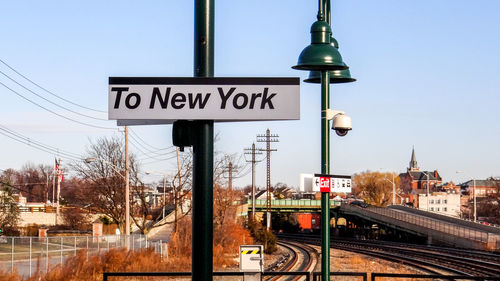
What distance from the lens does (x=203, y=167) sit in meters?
5.77

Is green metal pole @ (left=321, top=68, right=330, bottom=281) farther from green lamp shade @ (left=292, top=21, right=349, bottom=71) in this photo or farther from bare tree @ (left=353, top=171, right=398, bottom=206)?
bare tree @ (left=353, top=171, right=398, bottom=206)

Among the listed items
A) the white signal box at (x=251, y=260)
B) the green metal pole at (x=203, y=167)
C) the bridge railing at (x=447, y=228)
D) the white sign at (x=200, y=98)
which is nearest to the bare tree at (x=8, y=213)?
the bridge railing at (x=447, y=228)

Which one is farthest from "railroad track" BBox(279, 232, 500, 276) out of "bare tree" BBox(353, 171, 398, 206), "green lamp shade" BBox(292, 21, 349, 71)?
"bare tree" BBox(353, 171, 398, 206)

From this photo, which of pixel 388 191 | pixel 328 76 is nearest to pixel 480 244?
pixel 328 76

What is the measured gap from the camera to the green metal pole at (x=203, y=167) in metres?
5.74

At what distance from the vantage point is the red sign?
1152cm

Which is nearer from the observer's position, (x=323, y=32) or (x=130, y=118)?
(x=130, y=118)

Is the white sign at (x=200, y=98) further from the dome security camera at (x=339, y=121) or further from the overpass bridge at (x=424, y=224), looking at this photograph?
the overpass bridge at (x=424, y=224)

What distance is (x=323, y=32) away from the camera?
1177cm

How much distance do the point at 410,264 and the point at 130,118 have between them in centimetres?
3401

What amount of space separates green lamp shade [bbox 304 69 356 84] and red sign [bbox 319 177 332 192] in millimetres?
1789

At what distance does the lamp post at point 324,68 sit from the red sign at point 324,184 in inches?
8.0

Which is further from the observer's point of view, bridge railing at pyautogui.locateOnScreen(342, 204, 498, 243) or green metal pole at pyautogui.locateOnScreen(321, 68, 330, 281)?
bridge railing at pyautogui.locateOnScreen(342, 204, 498, 243)

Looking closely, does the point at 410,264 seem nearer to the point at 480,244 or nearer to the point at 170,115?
the point at 480,244
